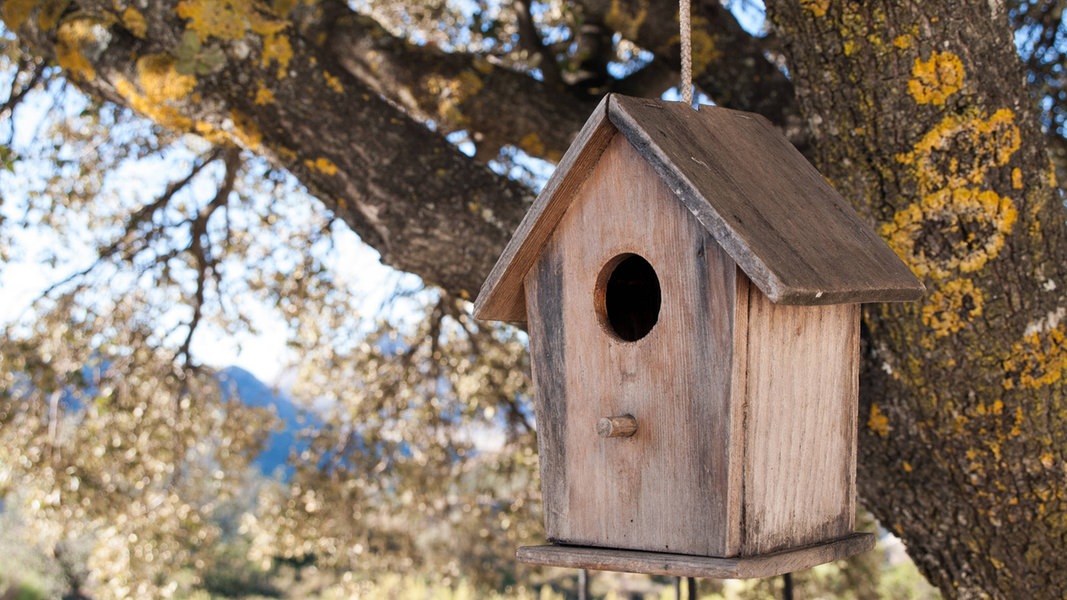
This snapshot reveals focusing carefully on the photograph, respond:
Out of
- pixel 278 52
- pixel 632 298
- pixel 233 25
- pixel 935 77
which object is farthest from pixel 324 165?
pixel 935 77

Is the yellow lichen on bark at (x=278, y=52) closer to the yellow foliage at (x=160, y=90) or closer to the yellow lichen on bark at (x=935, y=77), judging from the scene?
the yellow foliage at (x=160, y=90)

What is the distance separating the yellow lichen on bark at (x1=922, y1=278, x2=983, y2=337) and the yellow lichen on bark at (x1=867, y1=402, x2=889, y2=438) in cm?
32

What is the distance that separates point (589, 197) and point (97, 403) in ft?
13.8

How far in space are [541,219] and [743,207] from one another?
480mm

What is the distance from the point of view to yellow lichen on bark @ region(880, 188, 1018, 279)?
2.92 metres

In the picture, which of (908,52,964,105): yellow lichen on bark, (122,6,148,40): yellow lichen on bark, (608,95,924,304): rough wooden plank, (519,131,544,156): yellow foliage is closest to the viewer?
(608,95,924,304): rough wooden plank

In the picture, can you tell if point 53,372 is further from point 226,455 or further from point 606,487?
point 606,487

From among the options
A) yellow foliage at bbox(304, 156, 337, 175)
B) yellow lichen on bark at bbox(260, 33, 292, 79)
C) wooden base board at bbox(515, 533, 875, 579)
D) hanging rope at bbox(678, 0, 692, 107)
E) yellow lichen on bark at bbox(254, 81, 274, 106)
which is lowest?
wooden base board at bbox(515, 533, 875, 579)

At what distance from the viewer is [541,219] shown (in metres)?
2.36

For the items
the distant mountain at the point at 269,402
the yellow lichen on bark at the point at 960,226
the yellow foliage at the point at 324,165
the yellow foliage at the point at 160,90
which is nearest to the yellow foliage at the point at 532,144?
the yellow foliage at the point at 324,165

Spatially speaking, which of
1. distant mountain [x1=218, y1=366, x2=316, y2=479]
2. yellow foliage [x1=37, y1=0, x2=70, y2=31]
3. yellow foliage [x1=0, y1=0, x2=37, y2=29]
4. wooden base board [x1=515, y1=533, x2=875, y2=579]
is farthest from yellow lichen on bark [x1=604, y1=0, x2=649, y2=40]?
distant mountain [x1=218, y1=366, x2=316, y2=479]

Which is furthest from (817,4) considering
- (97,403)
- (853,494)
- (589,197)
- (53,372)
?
(53,372)

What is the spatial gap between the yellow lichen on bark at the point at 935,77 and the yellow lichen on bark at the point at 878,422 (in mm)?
902

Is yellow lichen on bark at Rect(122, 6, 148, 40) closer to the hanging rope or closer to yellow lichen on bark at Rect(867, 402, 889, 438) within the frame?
the hanging rope
